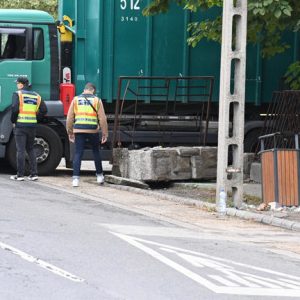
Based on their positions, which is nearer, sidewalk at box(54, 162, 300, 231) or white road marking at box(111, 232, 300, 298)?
white road marking at box(111, 232, 300, 298)

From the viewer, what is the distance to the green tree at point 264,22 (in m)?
12.4

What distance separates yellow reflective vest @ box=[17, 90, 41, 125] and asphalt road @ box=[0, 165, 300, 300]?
390 centimetres

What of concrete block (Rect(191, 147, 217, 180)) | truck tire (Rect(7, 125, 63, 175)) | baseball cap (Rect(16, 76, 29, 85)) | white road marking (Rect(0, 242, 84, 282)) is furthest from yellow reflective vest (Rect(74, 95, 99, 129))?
white road marking (Rect(0, 242, 84, 282))

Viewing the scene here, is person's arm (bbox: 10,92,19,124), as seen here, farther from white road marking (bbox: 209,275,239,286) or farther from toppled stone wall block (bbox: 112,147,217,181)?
white road marking (bbox: 209,275,239,286)

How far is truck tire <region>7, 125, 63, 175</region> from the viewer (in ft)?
52.8

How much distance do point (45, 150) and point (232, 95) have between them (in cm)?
521

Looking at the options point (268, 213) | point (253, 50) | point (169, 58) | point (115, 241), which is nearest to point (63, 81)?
point (169, 58)

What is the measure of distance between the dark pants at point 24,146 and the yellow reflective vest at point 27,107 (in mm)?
148

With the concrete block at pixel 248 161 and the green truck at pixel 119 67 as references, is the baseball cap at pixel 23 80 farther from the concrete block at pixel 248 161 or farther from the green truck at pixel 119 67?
the concrete block at pixel 248 161

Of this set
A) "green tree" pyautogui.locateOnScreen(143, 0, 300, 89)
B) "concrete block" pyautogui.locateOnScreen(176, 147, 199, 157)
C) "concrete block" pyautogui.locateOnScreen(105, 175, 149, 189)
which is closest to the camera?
"green tree" pyautogui.locateOnScreen(143, 0, 300, 89)

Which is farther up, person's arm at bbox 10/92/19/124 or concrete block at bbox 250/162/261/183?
person's arm at bbox 10/92/19/124

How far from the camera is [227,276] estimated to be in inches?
299

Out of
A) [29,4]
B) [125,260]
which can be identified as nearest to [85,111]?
[125,260]

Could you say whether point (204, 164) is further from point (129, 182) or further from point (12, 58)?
point (12, 58)
